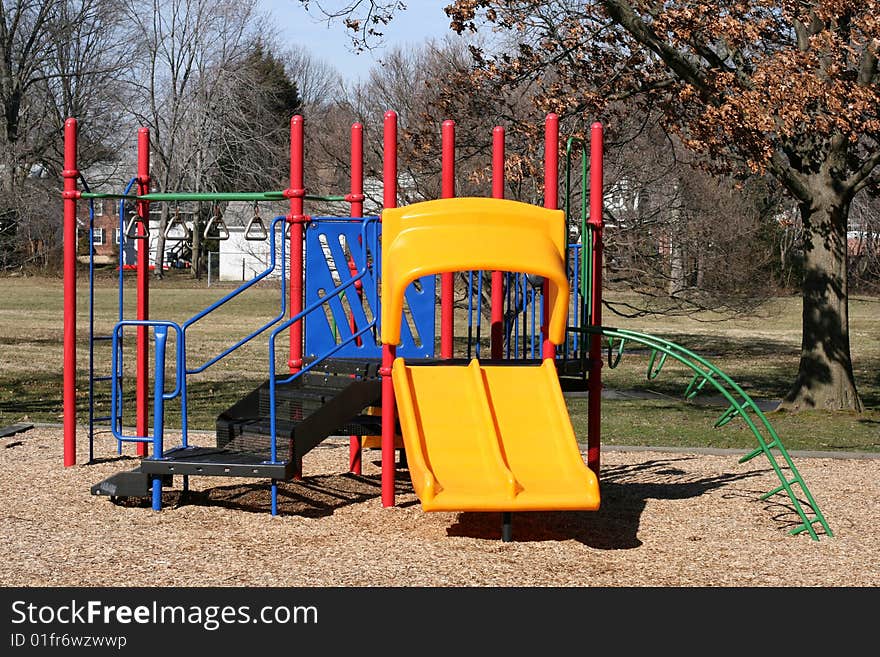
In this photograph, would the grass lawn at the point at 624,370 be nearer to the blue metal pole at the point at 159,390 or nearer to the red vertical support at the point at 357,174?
the red vertical support at the point at 357,174

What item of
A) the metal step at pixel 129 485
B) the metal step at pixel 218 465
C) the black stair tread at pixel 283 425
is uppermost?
the black stair tread at pixel 283 425

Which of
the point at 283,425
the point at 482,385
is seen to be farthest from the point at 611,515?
the point at 283,425

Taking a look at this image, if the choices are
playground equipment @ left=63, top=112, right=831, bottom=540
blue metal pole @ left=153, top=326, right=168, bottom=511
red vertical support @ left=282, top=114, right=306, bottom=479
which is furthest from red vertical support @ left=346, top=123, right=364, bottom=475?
blue metal pole @ left=153, top=326, right=168, bottom=511

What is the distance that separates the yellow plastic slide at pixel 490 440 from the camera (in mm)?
6727

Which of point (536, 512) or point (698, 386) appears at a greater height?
point (698, 386)

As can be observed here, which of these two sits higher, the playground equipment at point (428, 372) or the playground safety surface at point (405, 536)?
the playground equipment at point (428, 372)

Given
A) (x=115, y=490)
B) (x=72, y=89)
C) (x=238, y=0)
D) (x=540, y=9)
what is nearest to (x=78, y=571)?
(x=115, y=490)

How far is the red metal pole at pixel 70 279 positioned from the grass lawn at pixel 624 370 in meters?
3.28

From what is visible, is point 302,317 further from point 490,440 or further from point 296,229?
point 490,440

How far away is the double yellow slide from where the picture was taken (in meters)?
7.06

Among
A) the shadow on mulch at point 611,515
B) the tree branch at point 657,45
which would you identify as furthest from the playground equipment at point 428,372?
the tree branch at point 657,45

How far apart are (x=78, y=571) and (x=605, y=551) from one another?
2.91 metres

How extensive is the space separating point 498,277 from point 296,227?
4.76ft

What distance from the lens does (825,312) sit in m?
14.6
